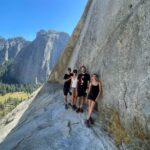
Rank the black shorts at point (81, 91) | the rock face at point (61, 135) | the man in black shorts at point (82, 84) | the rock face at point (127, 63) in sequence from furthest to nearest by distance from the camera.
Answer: the black shorts at point (81, 91) → the man in black shorts at point (82, 84) → the rock face at point (61, 135) → the rock face at point (127, 63)

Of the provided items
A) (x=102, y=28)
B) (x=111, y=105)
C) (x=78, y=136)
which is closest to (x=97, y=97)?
(x=111, y=105)

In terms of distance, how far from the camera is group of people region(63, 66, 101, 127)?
16.6 meters

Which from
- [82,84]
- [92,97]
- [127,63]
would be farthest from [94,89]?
[127,63]

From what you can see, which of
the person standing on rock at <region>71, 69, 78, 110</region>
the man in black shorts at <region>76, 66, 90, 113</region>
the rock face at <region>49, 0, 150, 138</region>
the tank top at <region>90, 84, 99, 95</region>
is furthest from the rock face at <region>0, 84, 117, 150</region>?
the tank top at <region>90, 84, 99, 95</region>

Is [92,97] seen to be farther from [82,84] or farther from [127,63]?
[127,63]

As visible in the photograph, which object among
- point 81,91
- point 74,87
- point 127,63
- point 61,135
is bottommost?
point 61,135

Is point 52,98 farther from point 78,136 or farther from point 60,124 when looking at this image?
point 78,136

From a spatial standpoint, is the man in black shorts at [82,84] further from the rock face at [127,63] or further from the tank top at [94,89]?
the tank top at [94,89]

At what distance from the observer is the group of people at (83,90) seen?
16594mm

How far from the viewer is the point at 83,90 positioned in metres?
18.2

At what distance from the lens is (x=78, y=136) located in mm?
15219

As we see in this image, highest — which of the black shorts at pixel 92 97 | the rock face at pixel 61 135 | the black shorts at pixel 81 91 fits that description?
the black shorts at pixel 81 91

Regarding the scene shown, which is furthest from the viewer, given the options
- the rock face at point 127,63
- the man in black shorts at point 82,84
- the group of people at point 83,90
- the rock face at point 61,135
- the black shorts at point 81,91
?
the black shorts at point 81,91

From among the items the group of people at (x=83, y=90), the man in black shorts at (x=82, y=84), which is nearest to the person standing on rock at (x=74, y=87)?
the group of people at (x=83, y=90)
